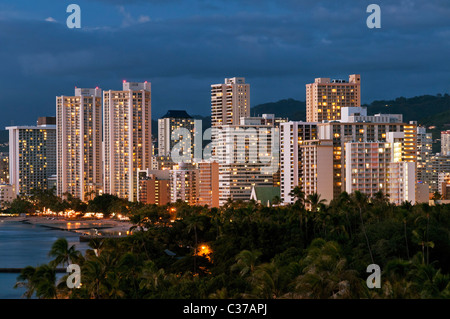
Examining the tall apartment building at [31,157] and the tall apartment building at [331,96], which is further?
the tall apartment building at [31,157]

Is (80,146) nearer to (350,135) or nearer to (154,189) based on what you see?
(154,189)

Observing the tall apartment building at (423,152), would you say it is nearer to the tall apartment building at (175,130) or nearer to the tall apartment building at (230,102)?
the tall apartment building at (230,102)

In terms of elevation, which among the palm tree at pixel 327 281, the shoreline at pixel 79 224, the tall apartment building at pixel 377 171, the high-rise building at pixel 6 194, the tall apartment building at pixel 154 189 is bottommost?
the shoreline at pixel 79 224

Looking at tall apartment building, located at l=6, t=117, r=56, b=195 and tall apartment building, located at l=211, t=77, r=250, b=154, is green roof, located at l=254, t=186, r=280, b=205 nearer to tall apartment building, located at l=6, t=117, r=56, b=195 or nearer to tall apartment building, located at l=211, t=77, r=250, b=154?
tall apartment building, located at l=211, t=77, r=250, b=154

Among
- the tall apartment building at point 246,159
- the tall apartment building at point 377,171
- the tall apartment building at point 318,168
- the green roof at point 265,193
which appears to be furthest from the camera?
the tall apartment building at point 246,159

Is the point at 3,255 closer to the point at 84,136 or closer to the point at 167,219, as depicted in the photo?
the point at 167,219

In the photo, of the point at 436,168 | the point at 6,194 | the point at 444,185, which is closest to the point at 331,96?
the point at 436,168

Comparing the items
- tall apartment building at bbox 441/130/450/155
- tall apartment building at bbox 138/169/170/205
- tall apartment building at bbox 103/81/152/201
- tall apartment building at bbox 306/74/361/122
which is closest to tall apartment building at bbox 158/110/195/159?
tall apartment building at bbox 103/81/152/201

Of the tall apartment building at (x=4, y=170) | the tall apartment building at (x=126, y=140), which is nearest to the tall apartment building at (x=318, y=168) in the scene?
the tall apartment building at (x=126, y=140)
